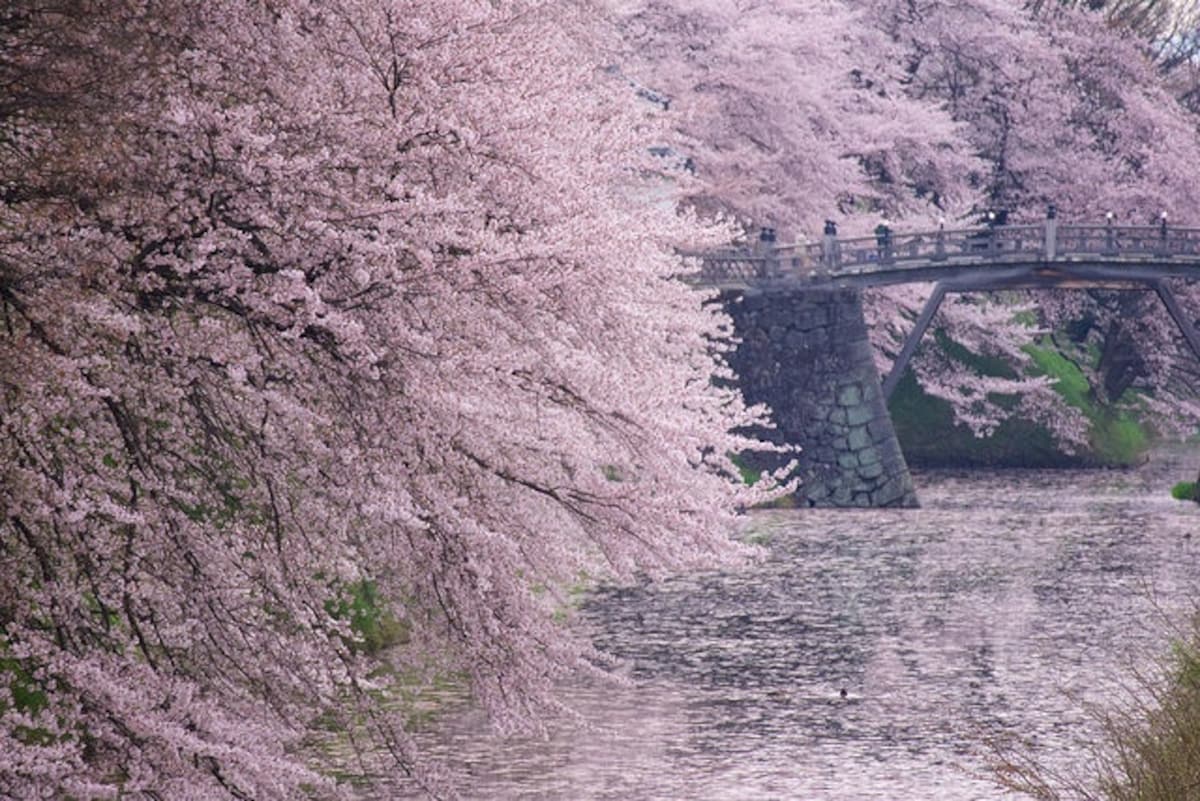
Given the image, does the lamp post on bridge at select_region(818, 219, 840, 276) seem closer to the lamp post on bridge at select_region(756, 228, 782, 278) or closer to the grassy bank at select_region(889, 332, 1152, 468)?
the lamp post on bridge at select_region(756, 228, 782, 278)

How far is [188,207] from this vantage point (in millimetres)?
11656

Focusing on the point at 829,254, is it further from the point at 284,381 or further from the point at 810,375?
the point at 284,381

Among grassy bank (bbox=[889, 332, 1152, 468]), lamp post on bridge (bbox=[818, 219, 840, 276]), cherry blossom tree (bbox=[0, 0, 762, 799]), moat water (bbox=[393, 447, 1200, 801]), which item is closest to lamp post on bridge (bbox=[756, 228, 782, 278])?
lamp post on bridge (bbox=[818, 219, 840, 276])

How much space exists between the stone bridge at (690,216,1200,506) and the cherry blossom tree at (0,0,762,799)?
31743 millimetres

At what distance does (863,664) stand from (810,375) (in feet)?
71.5

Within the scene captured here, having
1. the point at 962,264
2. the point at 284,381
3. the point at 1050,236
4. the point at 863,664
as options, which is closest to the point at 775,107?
the point at 962,264

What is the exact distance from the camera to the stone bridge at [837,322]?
44938 millimetres

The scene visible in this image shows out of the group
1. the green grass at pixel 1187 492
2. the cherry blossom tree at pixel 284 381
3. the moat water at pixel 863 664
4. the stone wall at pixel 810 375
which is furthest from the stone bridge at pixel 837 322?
the cherry blossom tree at pixel 284 381

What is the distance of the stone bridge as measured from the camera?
44938 mm

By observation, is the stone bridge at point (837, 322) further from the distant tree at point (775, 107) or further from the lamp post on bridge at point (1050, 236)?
the distant tree at point (775, 107)

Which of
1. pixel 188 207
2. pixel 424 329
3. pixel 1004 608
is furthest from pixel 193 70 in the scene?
pixel 1004 608

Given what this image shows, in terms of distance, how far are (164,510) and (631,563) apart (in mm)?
2875

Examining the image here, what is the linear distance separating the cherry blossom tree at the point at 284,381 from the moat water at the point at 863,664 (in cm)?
156

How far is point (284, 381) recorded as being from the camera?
480 inches
